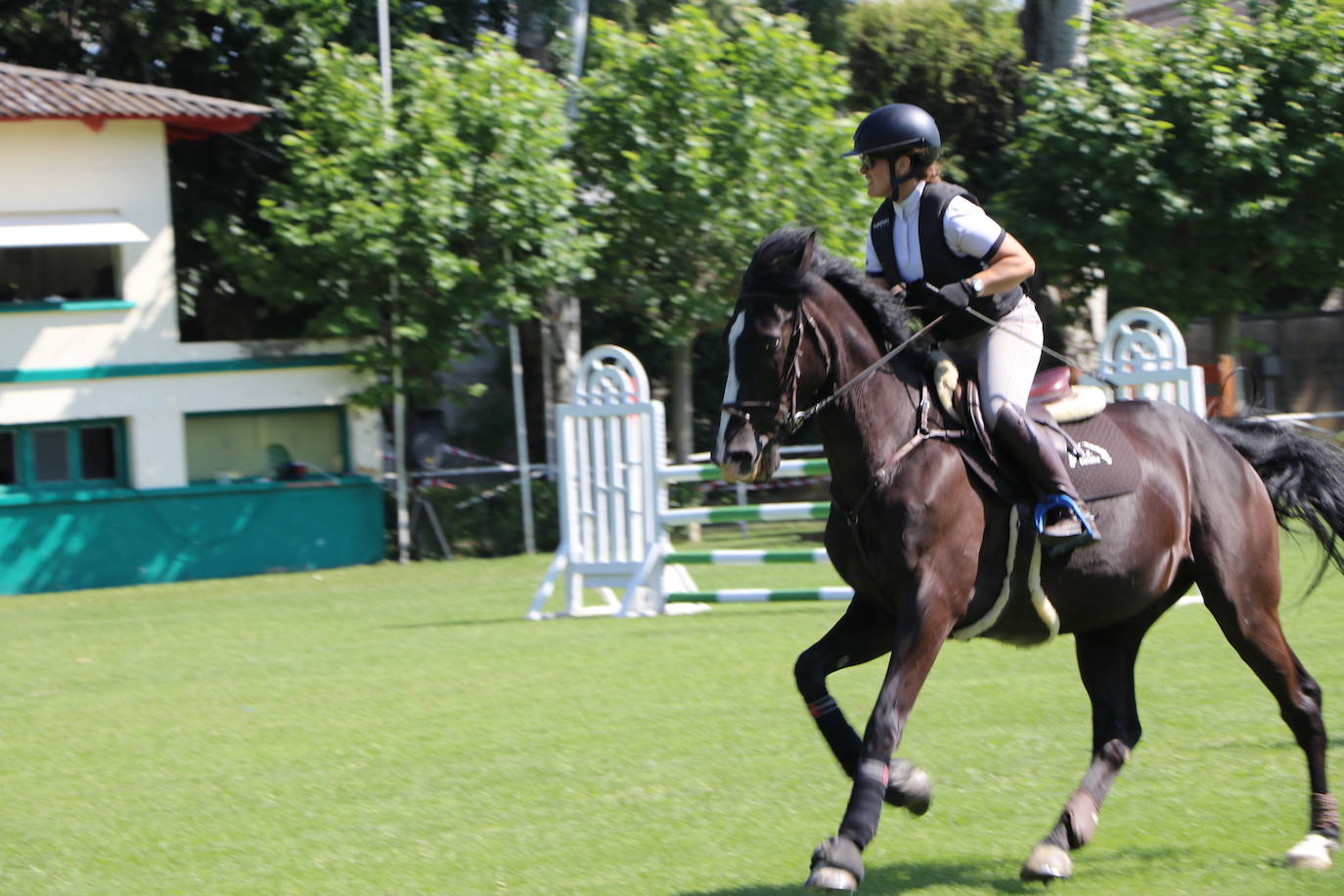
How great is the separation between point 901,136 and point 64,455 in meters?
17.9

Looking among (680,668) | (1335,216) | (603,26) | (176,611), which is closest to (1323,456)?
(680,668)

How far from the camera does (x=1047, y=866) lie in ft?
16.6

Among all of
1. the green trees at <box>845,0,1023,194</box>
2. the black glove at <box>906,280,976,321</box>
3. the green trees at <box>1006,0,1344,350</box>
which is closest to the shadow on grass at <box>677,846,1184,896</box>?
the black glove at <box>906,280,976,321</box>

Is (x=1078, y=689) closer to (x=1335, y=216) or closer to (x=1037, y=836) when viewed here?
(x=1037, y=836)

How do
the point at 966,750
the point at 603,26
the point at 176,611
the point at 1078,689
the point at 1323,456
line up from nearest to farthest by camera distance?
1. the point at 1323,456
2. the point at 966,750
3. the point at 1078,689
4. the point at 176,611
5. the point at 603,26

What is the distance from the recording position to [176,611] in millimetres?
16281

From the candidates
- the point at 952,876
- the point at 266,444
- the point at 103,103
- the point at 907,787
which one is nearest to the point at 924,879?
the point at 952,876

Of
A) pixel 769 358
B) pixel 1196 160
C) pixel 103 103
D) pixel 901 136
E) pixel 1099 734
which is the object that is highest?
pixel 103 103

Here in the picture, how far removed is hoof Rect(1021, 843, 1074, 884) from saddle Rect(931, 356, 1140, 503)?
1211 mm

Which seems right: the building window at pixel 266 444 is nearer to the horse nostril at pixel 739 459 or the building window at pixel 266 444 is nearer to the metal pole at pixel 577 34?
the metal pole at pixel 577 34

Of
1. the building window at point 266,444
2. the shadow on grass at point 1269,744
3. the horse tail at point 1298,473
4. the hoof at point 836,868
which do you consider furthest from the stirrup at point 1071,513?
the building window at point 266,444

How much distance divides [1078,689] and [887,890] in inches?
164

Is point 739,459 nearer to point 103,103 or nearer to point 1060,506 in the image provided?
point 1060,506

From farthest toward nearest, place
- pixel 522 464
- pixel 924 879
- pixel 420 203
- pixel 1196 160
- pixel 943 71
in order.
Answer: pixel 943 71, pixel 522 464, pixel 420 203, pixel 1196 160, pixel 924 879
